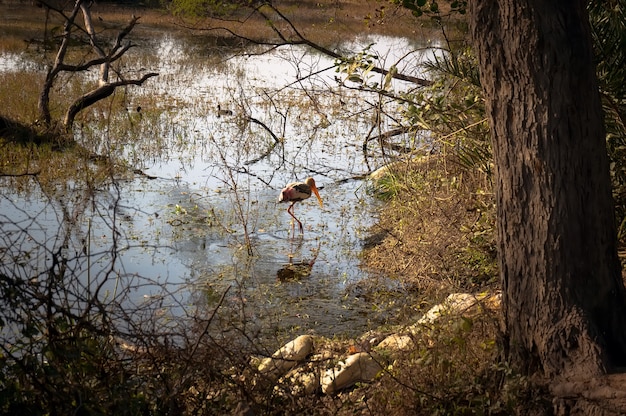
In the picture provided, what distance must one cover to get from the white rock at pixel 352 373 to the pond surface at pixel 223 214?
0.48 metres

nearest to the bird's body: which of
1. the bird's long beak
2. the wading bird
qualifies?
the bird's long beak

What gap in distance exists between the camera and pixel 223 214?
10039mm

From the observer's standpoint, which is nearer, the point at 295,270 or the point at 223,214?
the point at 295,270

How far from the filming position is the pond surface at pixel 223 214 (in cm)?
717

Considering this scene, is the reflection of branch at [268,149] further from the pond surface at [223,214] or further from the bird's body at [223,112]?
the bird's body at [223,112]

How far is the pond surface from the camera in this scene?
7172 millimetres

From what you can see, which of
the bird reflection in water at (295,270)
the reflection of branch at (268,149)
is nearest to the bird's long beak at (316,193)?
the bird reflection in water at (295,270)

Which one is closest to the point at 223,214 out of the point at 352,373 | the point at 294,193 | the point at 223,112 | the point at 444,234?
the point at 294,193

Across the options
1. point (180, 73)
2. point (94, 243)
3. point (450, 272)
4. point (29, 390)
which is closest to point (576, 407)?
point (29, 390)

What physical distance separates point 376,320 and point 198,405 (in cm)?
344

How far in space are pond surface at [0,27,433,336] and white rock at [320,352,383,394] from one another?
1.57 feet

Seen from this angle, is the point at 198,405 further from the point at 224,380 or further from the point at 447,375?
the point at 447,375

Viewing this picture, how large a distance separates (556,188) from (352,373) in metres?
1.84

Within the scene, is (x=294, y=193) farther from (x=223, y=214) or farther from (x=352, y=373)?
(x=352, y=373)
